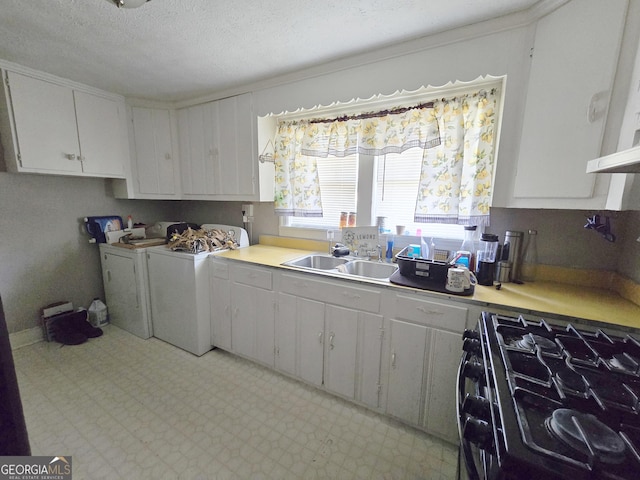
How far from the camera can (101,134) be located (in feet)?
8.06

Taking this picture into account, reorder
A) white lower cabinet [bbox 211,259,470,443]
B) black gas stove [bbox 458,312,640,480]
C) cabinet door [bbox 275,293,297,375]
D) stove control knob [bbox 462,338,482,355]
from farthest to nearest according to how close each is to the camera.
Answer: cabinet door [bbox 275,293,297,375]
white lower cabinet [bbox 211,259,470,443]
stove control knob [bbox 462,338,482,355]
black gas stove [bbox 458,312,640,480]

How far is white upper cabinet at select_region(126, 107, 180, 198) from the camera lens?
8.79 feet

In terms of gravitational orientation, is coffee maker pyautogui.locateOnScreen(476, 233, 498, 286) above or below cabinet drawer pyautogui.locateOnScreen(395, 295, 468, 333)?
above

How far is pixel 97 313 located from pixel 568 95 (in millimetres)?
3994

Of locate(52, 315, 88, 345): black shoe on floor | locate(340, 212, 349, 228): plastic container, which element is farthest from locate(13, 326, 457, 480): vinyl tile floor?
locate(340, 212, 349, 228): plastic container

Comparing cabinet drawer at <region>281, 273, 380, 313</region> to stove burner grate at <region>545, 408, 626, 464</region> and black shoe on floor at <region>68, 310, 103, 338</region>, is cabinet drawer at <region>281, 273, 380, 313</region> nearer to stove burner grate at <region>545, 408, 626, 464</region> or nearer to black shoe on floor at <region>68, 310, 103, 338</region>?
stove burner grate at <region>545, 408, 626, 464</region>

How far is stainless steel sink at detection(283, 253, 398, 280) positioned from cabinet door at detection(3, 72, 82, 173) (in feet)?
6.98

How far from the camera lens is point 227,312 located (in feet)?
7.28

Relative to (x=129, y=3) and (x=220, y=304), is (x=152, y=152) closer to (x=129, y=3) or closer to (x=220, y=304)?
(x=129, y=3)

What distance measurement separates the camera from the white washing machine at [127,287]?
8.09 feet

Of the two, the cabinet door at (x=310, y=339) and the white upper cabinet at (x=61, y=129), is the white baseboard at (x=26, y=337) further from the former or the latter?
the cabinet door at (x=310, y=339)

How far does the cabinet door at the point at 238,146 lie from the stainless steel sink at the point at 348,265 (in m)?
0.86

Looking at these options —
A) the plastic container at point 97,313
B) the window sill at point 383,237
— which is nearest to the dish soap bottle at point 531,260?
the window sill at point 383,237

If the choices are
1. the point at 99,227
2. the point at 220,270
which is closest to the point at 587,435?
the point at 220,270
